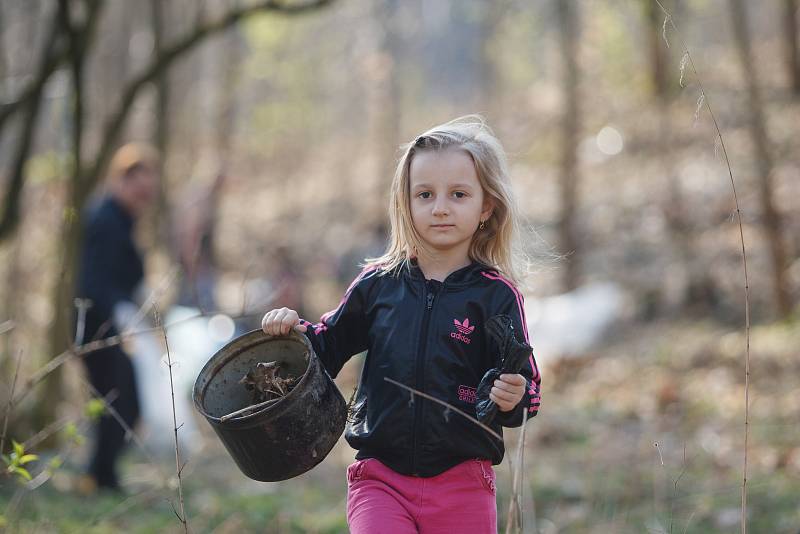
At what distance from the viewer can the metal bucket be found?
2643 mm

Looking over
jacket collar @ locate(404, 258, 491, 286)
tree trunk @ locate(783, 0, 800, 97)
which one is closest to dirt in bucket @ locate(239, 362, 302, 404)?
jacket collar @ locate(404, 258, 491, 286)

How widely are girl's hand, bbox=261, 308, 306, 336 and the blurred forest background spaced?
0.77m

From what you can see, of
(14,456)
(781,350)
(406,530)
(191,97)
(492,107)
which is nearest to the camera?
(406,530)

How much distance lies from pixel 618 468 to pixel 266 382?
4.98m

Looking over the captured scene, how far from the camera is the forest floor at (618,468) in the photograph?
5668 mm

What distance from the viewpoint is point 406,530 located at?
9.00 ft

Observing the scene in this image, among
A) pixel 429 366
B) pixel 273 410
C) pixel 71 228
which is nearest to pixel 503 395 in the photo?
pixel 429 366

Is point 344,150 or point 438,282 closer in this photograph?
point 438,282

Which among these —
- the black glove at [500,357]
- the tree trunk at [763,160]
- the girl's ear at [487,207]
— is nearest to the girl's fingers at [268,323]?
the black glove at [500,357]

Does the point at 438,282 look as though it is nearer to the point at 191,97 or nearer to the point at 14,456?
the point at 14,456

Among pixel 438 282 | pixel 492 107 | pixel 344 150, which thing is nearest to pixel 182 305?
pixel 438 282

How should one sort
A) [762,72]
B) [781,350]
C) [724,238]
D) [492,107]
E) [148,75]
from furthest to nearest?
[492,107] → [762,72] → [724,238] → [781,350] → [148,75]

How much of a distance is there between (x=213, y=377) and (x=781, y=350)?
8.52m

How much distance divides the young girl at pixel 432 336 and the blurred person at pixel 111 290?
4.18m
